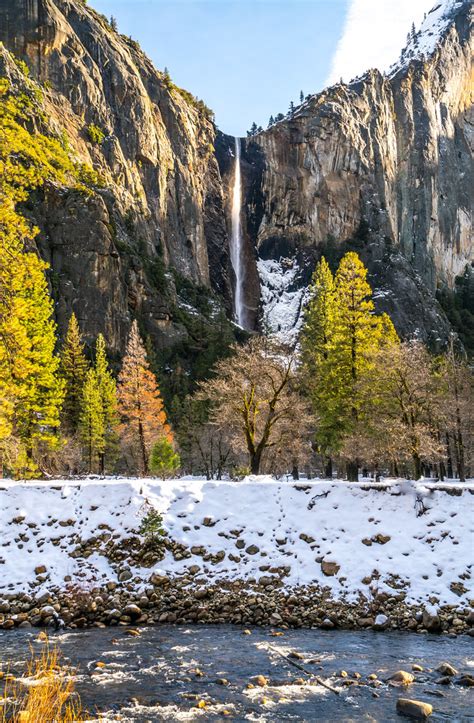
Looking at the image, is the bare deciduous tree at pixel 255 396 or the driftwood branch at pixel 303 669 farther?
the bare deciduous tree at pixel 255 396

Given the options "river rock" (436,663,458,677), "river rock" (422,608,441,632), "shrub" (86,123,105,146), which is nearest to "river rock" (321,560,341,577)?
"river rock" (422,608,441,632)

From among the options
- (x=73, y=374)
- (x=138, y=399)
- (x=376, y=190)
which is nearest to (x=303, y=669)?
(x=138, y=399)

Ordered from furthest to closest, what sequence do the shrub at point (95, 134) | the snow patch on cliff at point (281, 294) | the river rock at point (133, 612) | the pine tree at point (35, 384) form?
1. the snow patch on cliff at point (281, 294)
2. the shrub at point (95, 134)
3. the pine tree at point (35, 384)
4. the river rock at point (133, 612)

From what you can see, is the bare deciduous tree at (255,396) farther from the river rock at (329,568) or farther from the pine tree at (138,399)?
the river rock at (329,568)

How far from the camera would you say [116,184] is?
10025 cm

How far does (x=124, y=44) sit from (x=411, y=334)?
316ft

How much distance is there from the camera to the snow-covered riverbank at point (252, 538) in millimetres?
17688

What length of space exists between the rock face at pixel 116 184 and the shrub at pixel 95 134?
428 millimetres

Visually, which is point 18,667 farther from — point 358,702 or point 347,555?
point 347,555

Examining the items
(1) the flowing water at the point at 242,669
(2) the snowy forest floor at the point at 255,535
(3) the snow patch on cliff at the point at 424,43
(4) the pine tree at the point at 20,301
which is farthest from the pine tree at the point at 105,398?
(3) the snow patch on cliff at the point at 424,43

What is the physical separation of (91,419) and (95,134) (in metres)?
72.4

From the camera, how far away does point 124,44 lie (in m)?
123

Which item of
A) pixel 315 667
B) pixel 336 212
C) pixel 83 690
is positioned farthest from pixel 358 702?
pixel 336 212

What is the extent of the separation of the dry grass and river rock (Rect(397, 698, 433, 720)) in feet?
20.0
